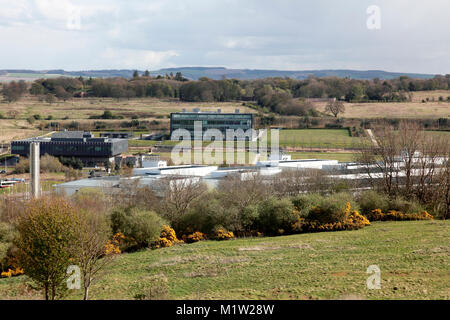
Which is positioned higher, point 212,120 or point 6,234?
point 212,120

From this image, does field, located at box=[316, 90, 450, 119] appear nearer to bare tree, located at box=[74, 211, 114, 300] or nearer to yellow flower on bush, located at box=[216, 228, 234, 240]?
yellow flower on bush, located at box=[216, 228, 234, 240]

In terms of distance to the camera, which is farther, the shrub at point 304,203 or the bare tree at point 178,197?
the bare tree at point 178,197

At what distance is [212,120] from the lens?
289 ft

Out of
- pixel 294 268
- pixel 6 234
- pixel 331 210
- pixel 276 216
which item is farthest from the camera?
pixel 331 210

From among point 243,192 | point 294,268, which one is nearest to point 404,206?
point 243,192

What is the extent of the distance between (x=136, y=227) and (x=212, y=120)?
207 ft

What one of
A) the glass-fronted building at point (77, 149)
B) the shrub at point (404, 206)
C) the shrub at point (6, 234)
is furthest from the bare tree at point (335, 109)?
the shrub at point (6, 234)

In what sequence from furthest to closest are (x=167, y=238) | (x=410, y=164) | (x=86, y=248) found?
(x=410, y=164), (x=167, y=238), (x=86, y=248)

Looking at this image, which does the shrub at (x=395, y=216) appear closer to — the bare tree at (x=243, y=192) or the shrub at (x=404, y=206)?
the shrub at (x=404, y=206)

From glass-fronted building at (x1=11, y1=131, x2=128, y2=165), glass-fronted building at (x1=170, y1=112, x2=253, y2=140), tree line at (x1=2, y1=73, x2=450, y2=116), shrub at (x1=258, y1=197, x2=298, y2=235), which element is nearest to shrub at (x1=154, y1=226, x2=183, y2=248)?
shrub at (x1=258, y1=197, x2=298, y2=235)

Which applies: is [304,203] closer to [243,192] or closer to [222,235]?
[243,192]

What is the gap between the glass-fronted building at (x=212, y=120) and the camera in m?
87.4

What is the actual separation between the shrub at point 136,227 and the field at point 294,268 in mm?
999
